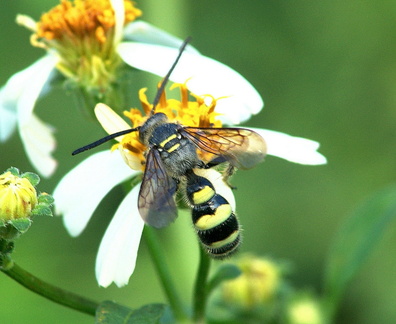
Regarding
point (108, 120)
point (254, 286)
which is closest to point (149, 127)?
point (108, 120)

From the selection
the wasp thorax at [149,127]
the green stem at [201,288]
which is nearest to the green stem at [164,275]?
the green stem at [201,288]

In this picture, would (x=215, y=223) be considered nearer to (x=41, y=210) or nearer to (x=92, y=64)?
(x=41, y=210)

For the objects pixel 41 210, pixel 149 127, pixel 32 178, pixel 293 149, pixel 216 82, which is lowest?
pixel 41 210

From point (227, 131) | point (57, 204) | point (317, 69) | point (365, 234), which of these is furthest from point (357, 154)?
point (57, 204)

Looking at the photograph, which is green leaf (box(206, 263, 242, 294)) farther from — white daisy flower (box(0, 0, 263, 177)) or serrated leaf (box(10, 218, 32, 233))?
serrated leaf (box(10, 218, 32, 233))

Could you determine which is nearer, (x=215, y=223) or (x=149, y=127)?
(x=215, y=223)

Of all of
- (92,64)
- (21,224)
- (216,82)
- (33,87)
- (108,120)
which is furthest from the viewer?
(92,64)

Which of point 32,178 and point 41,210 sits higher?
point 32,178
